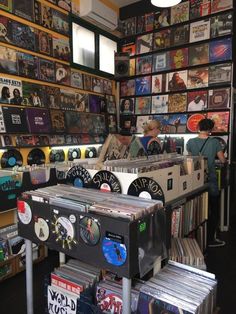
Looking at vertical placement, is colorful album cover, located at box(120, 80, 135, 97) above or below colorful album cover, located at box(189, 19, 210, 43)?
below

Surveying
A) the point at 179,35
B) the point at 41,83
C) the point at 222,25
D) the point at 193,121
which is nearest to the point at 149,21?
the point at 179,35

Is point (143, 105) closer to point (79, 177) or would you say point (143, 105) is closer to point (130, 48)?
point (130, 48)

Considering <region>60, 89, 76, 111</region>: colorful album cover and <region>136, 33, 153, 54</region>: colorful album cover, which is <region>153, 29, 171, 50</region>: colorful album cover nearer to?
<region>136, 33, 153, 54</region>: colorful album cover

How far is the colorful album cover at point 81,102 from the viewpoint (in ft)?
13.8

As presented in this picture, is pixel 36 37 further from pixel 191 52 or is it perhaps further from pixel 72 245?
pixel 72 245

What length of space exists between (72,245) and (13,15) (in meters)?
2.98

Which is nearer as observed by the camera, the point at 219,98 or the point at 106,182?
the point at 106,182

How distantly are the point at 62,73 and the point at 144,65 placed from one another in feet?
4.85

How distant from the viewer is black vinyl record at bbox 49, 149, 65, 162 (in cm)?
379

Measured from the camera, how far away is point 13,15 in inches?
129

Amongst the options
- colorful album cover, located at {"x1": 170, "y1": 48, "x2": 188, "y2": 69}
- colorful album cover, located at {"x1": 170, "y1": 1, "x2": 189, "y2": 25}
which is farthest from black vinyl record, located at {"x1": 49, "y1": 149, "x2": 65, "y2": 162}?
colorful album cover, located at {"x1": 170, "y1": 1, "x2": 189, "y2": 25}

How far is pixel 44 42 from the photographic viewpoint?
12.0 ft

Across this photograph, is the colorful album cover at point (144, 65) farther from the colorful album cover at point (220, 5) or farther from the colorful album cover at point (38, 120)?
the colorful album cover at point (38, 120)

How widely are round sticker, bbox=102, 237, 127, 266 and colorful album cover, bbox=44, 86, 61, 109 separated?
2818 millimetres
